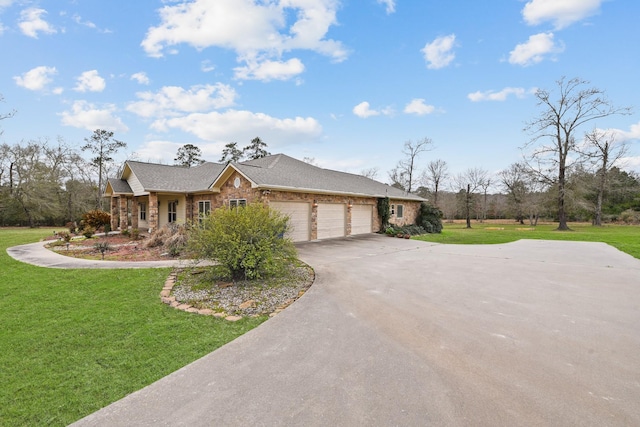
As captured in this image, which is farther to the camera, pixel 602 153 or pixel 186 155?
pixel 186 155

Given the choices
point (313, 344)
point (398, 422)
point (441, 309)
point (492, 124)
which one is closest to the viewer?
point (398, 422)

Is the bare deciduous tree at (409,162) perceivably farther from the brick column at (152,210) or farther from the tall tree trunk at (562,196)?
the brick column at (152,210)

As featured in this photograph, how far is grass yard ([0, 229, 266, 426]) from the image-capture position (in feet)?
9.16

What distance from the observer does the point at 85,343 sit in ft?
12.8

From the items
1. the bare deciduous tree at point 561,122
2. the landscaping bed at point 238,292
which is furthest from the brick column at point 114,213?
the bare deciduous tree at point 561,122

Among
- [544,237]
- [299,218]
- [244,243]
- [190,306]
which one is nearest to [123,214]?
[299,218]

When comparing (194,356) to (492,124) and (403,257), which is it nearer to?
(403,257)

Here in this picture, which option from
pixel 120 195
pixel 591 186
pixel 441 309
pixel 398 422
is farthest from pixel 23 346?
pixel 591 186

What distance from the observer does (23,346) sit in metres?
3.84

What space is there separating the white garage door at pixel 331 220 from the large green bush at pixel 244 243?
7.89 m

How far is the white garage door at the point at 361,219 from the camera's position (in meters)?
17.3

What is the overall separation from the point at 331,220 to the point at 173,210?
35.4 feet

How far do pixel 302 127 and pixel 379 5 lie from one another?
12.4 metres

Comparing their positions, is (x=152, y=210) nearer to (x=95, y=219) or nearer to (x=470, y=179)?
(x=95, y=219)
